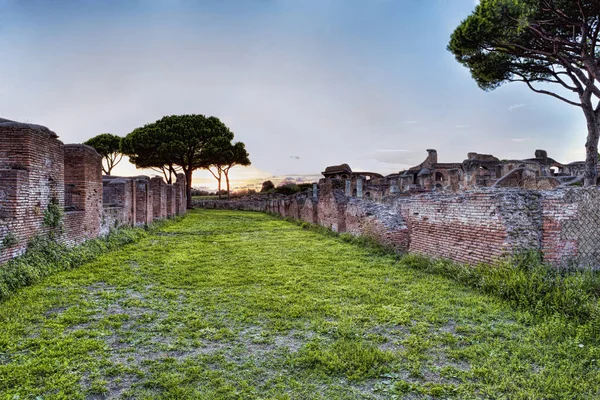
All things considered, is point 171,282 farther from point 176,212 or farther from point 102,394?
point 176,212

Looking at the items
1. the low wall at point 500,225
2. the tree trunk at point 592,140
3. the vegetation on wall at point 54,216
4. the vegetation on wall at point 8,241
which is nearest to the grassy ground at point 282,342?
the vegetation on wall at point 8,241

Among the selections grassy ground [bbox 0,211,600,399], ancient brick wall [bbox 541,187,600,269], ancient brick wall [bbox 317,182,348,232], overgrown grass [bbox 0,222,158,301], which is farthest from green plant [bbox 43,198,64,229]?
ancient brick wall [bbox 541,187,600,269]

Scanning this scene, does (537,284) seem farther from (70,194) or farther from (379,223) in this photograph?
(70,194)

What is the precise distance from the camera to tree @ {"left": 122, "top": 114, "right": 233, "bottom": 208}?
32.4 metres

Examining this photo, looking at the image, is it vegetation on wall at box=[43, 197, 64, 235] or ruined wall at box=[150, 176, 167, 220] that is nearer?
vegetation on wall at box=[43, 197, 64, 235]

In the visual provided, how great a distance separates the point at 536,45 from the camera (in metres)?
13.9

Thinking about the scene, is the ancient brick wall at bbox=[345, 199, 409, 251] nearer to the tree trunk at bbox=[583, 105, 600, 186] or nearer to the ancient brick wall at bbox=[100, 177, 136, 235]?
the ancient brick wall at bbox=[100, 177, 136, 235]

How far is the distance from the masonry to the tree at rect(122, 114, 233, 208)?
75.1 feet

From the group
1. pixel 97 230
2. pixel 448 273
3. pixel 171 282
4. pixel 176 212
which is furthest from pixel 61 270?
pixel 176 212

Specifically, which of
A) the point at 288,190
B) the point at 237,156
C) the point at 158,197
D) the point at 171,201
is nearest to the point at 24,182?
the point at 158,197

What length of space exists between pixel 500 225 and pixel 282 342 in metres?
3.85

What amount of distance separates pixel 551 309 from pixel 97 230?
9.80 metres

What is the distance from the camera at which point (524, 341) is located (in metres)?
3.24

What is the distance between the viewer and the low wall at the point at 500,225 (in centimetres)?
488
